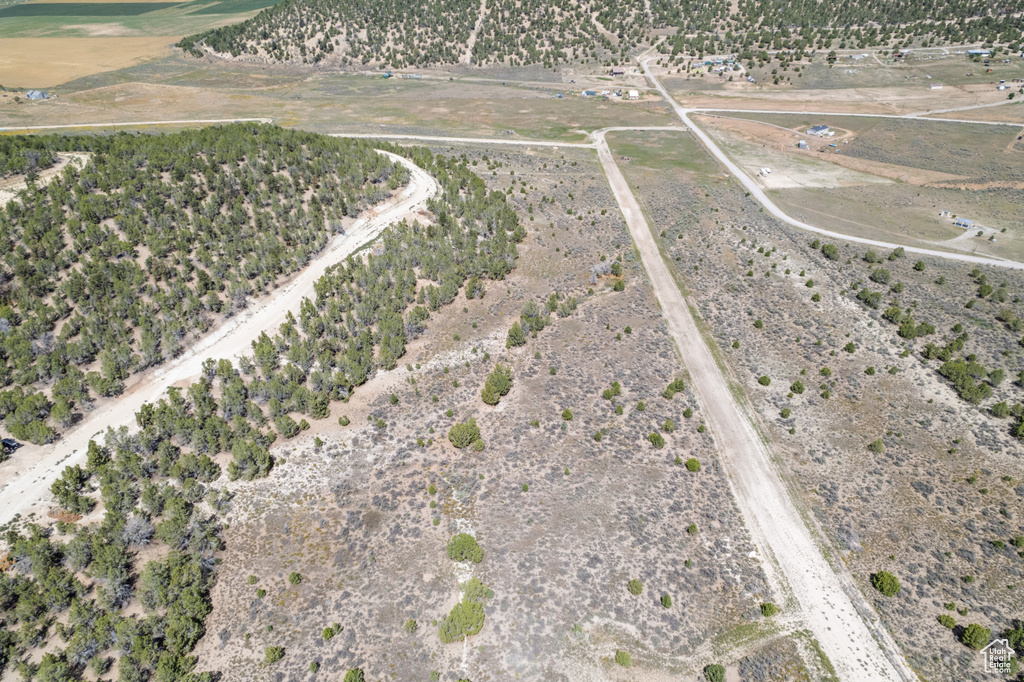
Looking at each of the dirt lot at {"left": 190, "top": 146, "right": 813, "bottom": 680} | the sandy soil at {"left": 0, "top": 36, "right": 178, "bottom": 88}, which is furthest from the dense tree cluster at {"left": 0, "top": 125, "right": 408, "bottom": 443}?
the sandy soil at {"left": 0, "top": 36, "right": 178, "bottom": 88}

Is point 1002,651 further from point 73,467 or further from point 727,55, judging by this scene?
point 727,55

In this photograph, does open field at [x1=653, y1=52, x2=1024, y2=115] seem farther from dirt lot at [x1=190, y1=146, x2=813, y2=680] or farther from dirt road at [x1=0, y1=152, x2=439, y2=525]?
dirt lot at [x1=190, y1=146, x2=813, y2=680]

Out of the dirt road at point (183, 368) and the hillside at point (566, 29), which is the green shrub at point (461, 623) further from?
the hillside at point (566, 29)

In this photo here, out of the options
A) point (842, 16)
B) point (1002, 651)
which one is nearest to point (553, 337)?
point (1002, 651)

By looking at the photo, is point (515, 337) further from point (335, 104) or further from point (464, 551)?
point (335, 104)

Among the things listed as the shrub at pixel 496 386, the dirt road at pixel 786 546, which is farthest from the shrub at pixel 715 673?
the shrub at pixel 496 386

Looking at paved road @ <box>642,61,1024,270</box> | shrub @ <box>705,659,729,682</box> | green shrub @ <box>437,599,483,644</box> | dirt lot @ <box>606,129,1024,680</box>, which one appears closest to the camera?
shrub @ <box>705,659,729,682</box>
